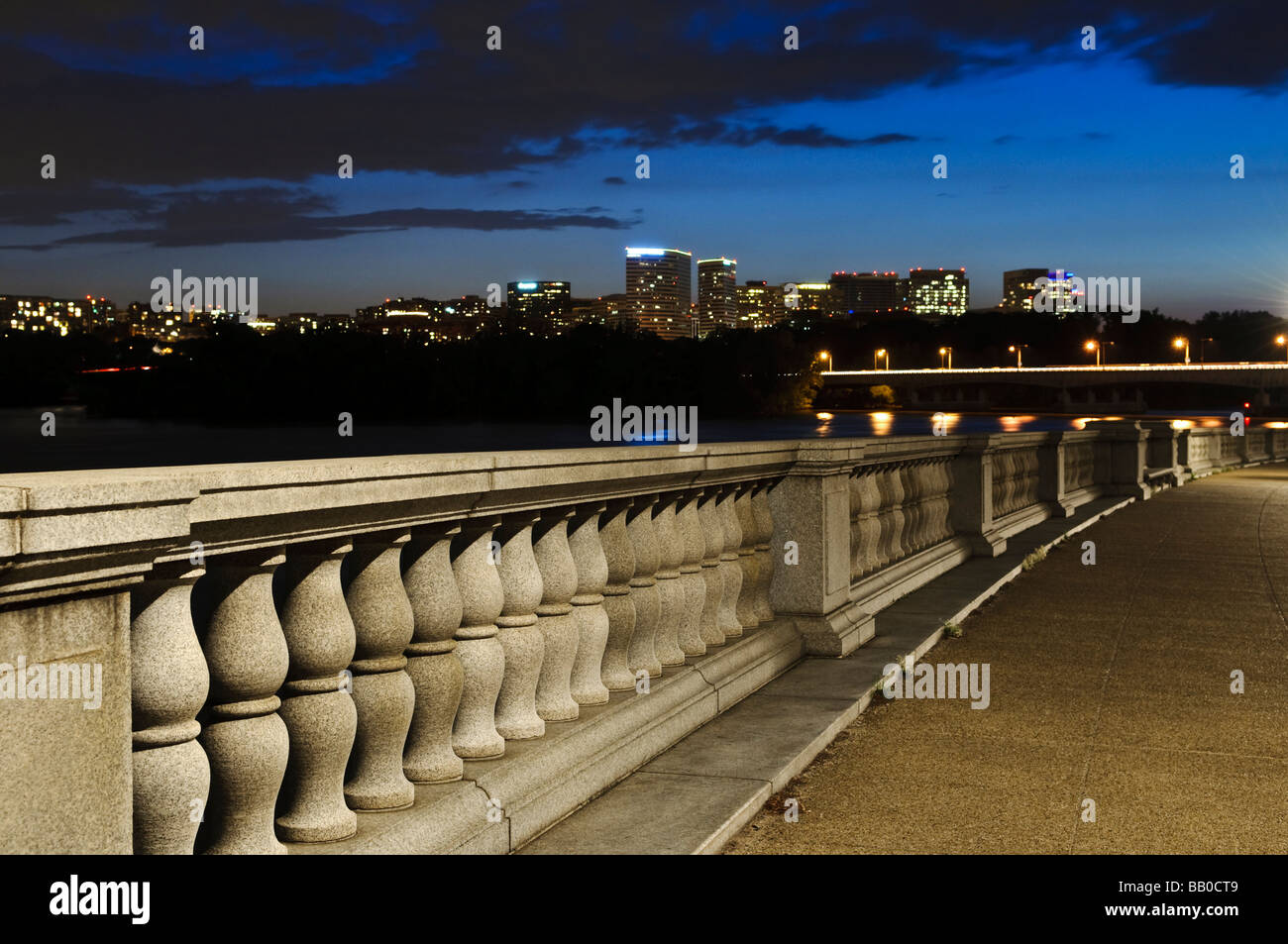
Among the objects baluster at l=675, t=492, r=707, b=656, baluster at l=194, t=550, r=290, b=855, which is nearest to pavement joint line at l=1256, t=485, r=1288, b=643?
baluster at l=675, t=492, r=707, b=656

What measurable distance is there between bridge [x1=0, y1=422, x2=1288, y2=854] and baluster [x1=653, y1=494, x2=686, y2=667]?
1cm

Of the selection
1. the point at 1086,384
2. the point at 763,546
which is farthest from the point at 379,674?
the point at 1086,384

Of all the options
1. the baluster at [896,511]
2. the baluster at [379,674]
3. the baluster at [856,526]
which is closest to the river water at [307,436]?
the baluster at [896,511]

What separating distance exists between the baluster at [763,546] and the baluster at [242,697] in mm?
4106

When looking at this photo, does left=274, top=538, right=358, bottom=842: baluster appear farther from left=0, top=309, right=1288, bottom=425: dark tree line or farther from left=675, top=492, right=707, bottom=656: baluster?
left=0, top=309, right=1288, bottom=425: dark tree line

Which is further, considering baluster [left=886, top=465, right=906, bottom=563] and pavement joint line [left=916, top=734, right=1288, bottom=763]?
baluster [left=886, top=465, right=906, bottom=563]

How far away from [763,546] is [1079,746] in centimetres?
204

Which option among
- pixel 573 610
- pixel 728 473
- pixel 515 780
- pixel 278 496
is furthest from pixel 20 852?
pixel 728 473

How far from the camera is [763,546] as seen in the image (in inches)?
277

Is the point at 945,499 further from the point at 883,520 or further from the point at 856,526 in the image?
the point at 856,526

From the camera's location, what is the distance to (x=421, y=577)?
375cm

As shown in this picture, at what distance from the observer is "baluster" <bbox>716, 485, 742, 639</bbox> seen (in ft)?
21.0

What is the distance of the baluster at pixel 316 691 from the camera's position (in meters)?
3.22
